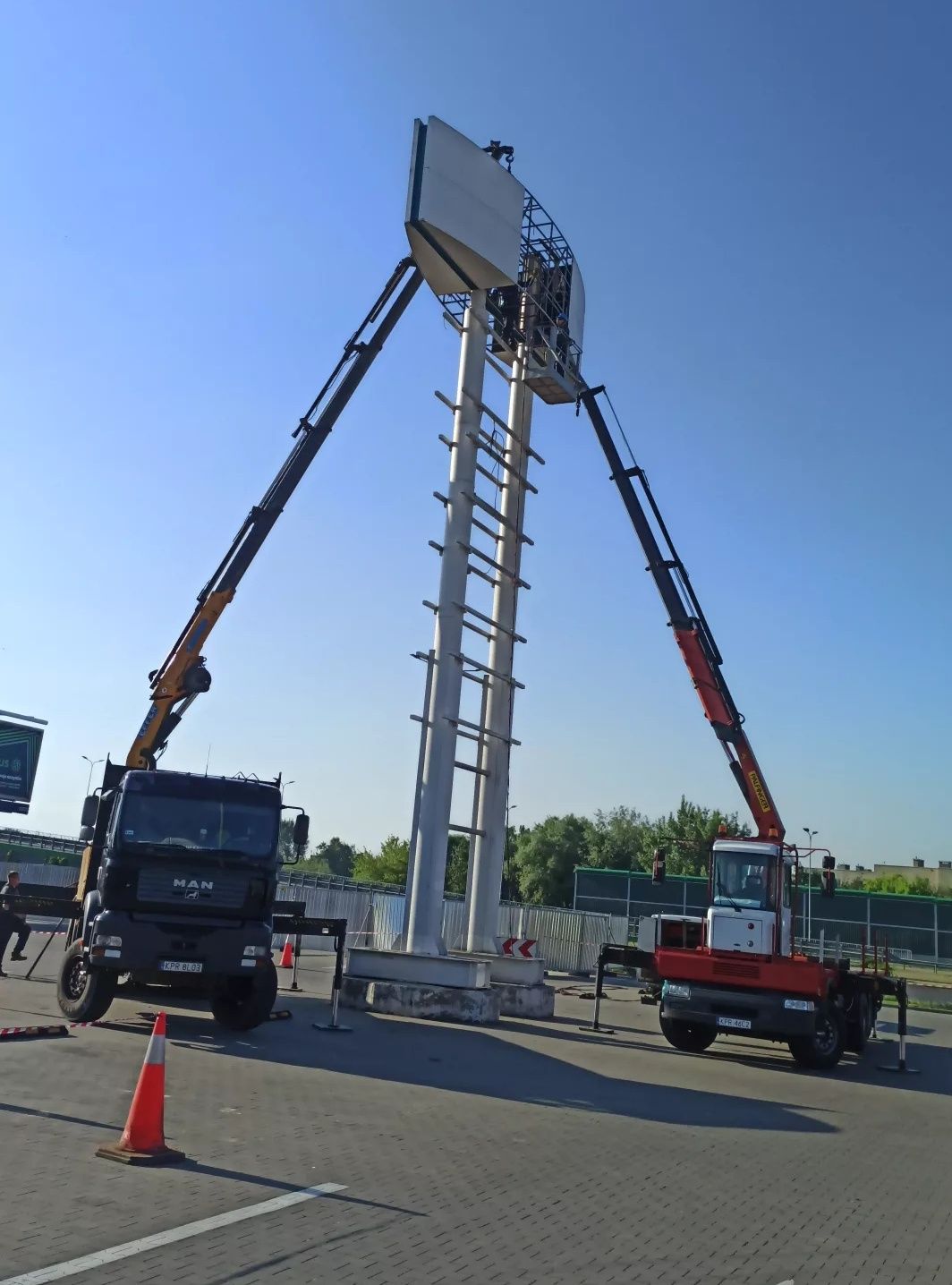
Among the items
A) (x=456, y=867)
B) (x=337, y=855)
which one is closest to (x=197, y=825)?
(x=456, y=867)

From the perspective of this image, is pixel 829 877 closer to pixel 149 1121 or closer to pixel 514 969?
pixel 514 969

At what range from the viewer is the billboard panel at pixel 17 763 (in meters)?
51.4

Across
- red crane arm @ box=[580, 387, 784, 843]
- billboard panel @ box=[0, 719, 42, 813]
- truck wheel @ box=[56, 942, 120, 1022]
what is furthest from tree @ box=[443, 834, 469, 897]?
truck wheel @ box=[56, 942, 120, 1022]

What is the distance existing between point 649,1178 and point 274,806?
795cm

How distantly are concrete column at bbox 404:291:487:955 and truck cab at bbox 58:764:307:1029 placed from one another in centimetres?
538

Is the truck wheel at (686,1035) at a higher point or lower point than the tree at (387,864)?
lower

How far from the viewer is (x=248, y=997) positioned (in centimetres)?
1444

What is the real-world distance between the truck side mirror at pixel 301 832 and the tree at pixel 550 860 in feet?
218

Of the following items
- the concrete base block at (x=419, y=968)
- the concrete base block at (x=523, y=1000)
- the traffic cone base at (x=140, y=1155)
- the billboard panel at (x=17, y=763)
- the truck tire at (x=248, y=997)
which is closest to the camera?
the traffic cone base at (x=140, y=1155)

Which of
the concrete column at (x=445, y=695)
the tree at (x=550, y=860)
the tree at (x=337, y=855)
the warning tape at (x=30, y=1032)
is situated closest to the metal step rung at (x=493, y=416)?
the concrete column at (x=445, y=695)

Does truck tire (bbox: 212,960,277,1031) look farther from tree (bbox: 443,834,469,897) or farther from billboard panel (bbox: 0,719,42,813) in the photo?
tree (bbox: 443,834,469,897)

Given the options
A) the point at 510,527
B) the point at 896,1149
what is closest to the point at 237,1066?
the point at 896,1149

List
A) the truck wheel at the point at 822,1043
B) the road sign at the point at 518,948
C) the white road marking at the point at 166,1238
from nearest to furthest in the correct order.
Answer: the white road marking at the point at 166,1238 < the truck wheel at the point at 822,1043 < the road sign at the point at 518,948

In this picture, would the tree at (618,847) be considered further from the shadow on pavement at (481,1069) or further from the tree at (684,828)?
the shadow on pavement at (481,1069)
